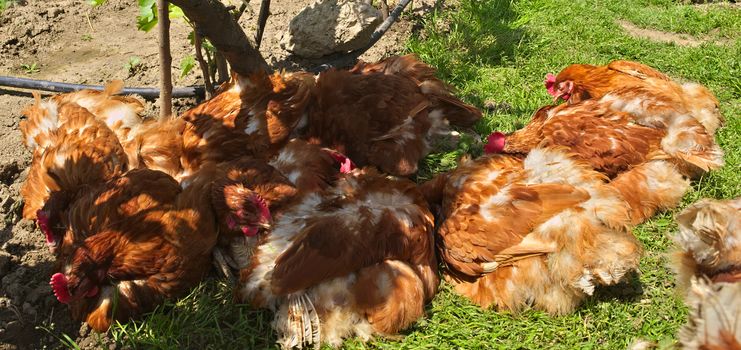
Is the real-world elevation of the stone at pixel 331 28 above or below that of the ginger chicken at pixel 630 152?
above

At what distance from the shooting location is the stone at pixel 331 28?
448cm

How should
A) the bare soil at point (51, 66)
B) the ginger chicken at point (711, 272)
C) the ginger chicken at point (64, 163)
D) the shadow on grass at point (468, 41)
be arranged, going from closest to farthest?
the ginger chicken at point (711, 272)
the bare soil at point (51, 66)
the ginger chicken at point (64, 163)
the shadow on grass at point (468, 41)

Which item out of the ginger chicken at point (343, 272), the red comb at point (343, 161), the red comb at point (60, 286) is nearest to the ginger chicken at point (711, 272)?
the ginger chicken at point (343, 272)

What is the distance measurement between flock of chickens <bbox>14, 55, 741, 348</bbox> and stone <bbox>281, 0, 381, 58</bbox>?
0.95 m

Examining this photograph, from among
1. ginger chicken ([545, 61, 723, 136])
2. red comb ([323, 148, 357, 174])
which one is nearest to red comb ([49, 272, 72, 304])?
red comb ([323, 148, 357, 174])

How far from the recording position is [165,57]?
3.28 m

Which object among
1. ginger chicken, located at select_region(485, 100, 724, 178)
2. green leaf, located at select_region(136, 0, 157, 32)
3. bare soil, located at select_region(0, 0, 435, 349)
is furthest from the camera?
green leaf, located at select_region(136, 0, 157, 32)

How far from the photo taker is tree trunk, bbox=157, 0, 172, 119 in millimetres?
3121

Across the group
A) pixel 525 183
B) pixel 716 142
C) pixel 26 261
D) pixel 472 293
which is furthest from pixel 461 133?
pixel 26 261

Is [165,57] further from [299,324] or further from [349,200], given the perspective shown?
[299,324]

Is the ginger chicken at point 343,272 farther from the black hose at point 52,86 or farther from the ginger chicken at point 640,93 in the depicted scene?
the black hose at point 52,86

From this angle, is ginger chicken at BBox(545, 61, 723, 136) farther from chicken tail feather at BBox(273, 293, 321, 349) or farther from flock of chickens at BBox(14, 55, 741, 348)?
chicken tail feather at BBox(273, 293, 321, 349)

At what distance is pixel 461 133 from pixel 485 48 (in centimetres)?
131

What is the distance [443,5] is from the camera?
5.72 metres
